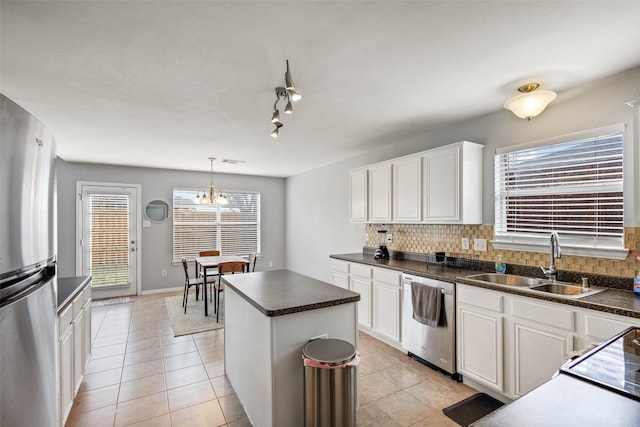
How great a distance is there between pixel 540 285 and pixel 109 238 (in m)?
6.41

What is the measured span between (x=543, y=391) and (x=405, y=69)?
1.94 meters

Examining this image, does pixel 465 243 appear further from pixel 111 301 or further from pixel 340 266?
pixel 111 301

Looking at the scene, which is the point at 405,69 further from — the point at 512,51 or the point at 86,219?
the point at 86,219

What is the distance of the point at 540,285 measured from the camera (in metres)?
2.34

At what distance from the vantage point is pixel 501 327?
2285 millimetres

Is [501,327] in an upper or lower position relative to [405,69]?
lower

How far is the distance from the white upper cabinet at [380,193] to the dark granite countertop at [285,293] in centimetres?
162

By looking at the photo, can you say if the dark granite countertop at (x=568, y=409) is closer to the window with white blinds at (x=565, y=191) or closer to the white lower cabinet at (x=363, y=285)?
the window with white blinds at (x=565, y=191)

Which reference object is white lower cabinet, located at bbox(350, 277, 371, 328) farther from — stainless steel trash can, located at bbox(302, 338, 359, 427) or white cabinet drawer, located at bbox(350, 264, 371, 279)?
stainless steel trash can, located at bbox(302, 338, 359, 427)

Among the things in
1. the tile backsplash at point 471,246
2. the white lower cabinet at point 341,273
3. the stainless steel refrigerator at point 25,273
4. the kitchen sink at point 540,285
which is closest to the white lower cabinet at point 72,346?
the stainless steel refrigerator at point 25,273

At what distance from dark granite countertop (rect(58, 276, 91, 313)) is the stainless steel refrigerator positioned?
0.73 m

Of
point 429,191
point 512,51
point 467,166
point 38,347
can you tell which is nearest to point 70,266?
point 38,347

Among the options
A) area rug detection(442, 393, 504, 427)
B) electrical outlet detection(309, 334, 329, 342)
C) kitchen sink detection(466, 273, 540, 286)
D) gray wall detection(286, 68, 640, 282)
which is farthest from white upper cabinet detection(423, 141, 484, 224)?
electrical outlet detection(309, 334, 329, 342)

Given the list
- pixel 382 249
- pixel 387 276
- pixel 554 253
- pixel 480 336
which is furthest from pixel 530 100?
pixel 382 249
